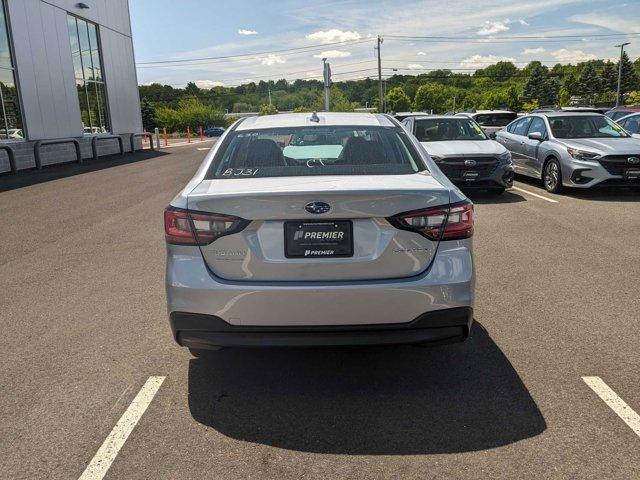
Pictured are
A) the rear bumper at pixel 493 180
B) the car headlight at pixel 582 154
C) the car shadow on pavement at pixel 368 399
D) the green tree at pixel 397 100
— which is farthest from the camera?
the green tree at pixel 397 100

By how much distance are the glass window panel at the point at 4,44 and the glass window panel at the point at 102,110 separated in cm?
685

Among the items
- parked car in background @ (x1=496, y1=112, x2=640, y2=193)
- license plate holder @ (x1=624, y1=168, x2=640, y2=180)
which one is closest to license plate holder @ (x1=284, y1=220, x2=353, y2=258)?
parked car in background @ (x1=496, y1=112, x2=640, y2=193)

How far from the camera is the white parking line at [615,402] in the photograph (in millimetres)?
2967

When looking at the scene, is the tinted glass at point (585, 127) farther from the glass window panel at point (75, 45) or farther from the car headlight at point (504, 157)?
the glass window panel at point (75, 45)

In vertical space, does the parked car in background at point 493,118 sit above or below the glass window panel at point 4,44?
below

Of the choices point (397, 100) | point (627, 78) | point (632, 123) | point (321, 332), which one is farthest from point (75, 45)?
point (397, 100)

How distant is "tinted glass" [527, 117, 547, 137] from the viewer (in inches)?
467

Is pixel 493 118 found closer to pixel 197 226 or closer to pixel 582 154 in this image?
pixel 582 154

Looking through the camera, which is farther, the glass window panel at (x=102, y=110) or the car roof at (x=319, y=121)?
the glass window panel at (x=102, y=110)

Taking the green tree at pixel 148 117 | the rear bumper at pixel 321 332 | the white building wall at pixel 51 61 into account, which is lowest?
the green tree at pixel 148 117

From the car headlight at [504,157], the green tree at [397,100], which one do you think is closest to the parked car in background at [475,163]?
the car headlight at [504,157]

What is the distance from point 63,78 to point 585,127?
1751 centimetres

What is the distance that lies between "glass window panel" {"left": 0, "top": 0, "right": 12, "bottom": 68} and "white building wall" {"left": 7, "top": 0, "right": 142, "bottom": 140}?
20 centimetres

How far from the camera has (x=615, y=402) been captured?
317 cm
